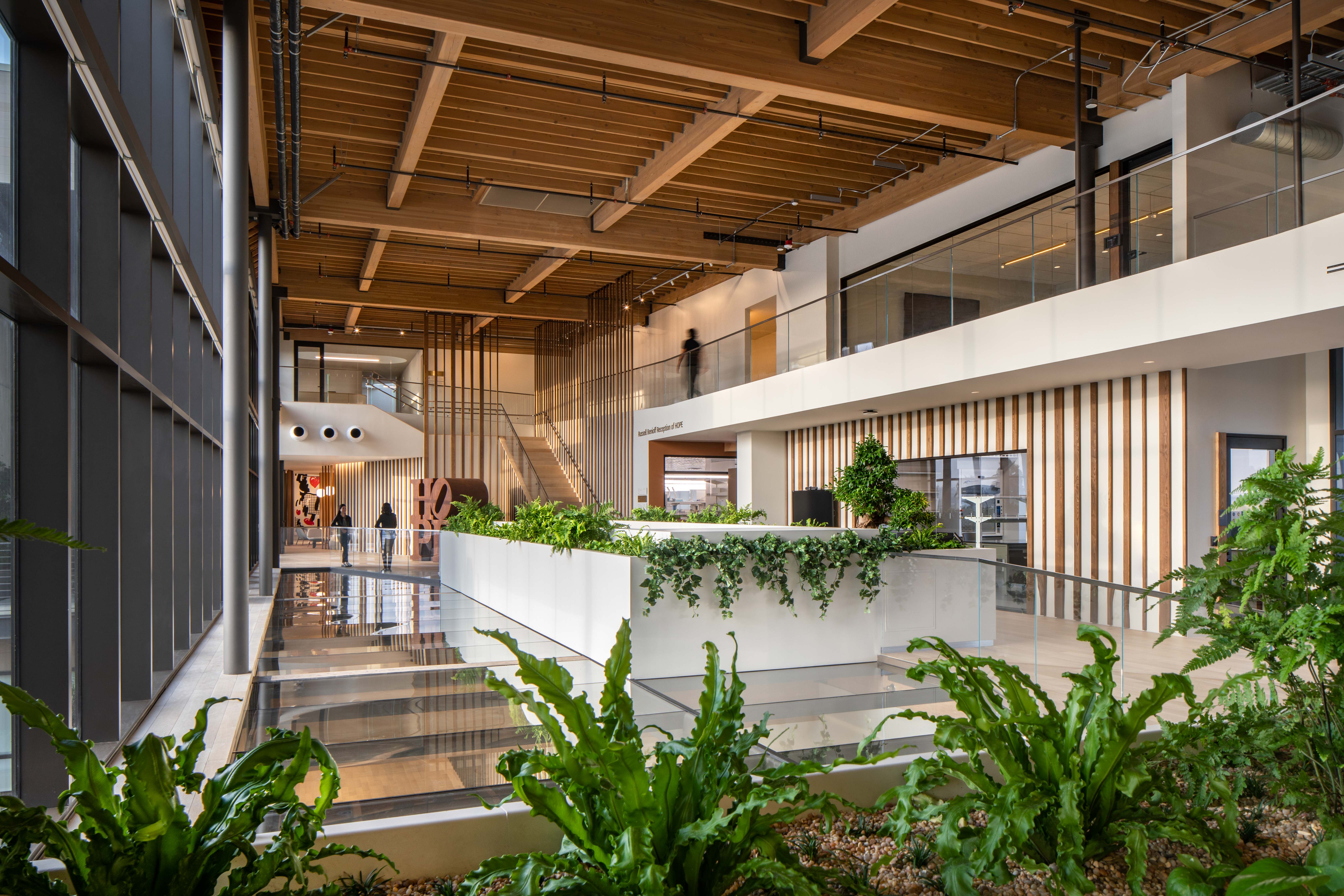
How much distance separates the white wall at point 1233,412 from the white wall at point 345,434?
17.9m

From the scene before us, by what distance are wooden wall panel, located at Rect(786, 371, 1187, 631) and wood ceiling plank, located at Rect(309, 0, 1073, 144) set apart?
2961 millimetres

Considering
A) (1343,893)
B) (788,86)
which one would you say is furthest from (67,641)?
(788,86)

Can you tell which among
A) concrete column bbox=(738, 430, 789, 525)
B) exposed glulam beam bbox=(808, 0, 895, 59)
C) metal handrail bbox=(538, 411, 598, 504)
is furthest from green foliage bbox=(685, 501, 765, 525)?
metal handrail bbox=(538, 411, 598, 504)

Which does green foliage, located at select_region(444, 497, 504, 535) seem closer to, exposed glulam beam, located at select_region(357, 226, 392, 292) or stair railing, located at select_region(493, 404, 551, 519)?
exposed glulam beam, located at select_region(357, 226, 392, 292)

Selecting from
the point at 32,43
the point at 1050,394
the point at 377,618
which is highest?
the point at 32,43

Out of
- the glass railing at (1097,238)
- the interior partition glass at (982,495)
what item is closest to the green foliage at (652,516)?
the glass railing at (1097,238)

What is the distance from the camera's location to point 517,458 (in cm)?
2238

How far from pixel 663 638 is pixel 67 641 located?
12.0ft

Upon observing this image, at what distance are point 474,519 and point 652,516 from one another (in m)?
2.34

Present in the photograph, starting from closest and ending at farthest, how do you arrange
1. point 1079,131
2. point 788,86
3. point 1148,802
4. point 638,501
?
point 1148,802 → point 788,86 → point 1079,131 → point 638,501

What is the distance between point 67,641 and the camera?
3.51m

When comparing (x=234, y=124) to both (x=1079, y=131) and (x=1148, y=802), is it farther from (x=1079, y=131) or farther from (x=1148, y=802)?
(x=1079, y=131)

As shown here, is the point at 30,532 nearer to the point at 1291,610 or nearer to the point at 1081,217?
the point at 1291,610

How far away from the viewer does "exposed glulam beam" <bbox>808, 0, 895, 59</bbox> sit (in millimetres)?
7332
